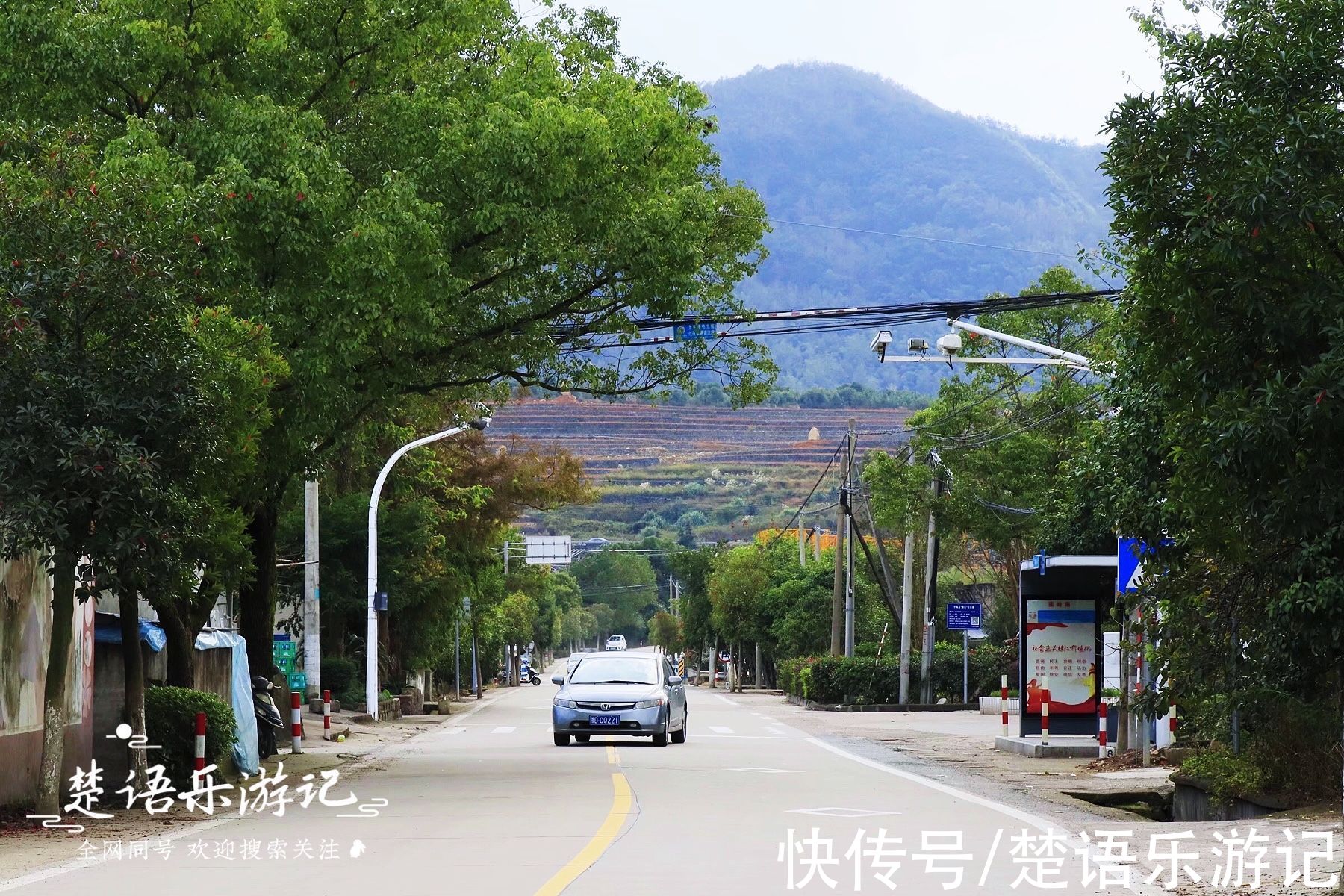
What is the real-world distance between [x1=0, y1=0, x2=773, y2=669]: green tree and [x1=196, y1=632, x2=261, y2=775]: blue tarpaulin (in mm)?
1844

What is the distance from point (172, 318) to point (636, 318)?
10034mm

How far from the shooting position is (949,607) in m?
50.0

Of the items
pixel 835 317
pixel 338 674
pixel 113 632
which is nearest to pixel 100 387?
pixel 113 632

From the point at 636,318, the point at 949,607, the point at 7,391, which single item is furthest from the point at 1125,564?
the point at 949,607

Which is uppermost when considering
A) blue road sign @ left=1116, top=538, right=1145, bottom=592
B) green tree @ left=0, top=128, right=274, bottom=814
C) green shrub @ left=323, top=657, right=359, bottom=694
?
green tree @ left=0, top=128, right=274, bottom=814

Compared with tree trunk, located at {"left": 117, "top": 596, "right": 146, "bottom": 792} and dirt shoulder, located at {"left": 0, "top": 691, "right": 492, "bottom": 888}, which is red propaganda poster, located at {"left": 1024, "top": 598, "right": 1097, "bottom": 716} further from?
tree trunk, located at {"left": 117, "top": 596, "right": 146, "bottom": 792}

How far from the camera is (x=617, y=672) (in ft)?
94.9

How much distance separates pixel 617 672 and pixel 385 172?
1178cm

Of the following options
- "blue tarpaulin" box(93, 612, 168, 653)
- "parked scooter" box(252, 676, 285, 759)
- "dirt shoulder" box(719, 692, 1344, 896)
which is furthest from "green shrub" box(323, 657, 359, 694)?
"blue tarpaulin" box(93, 612, 168, 653)

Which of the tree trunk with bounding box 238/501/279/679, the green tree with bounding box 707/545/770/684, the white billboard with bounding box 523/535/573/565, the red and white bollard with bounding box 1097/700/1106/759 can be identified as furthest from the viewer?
the white billboard with bounding box 523/535/573/565

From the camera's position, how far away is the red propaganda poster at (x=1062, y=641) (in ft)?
89.0

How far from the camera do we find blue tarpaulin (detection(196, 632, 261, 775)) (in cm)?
2114

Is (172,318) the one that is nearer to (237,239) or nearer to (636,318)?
(237,239)

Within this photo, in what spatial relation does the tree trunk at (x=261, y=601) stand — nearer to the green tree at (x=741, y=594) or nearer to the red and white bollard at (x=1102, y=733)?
the red and white bollard at (x=1102, y=733)
